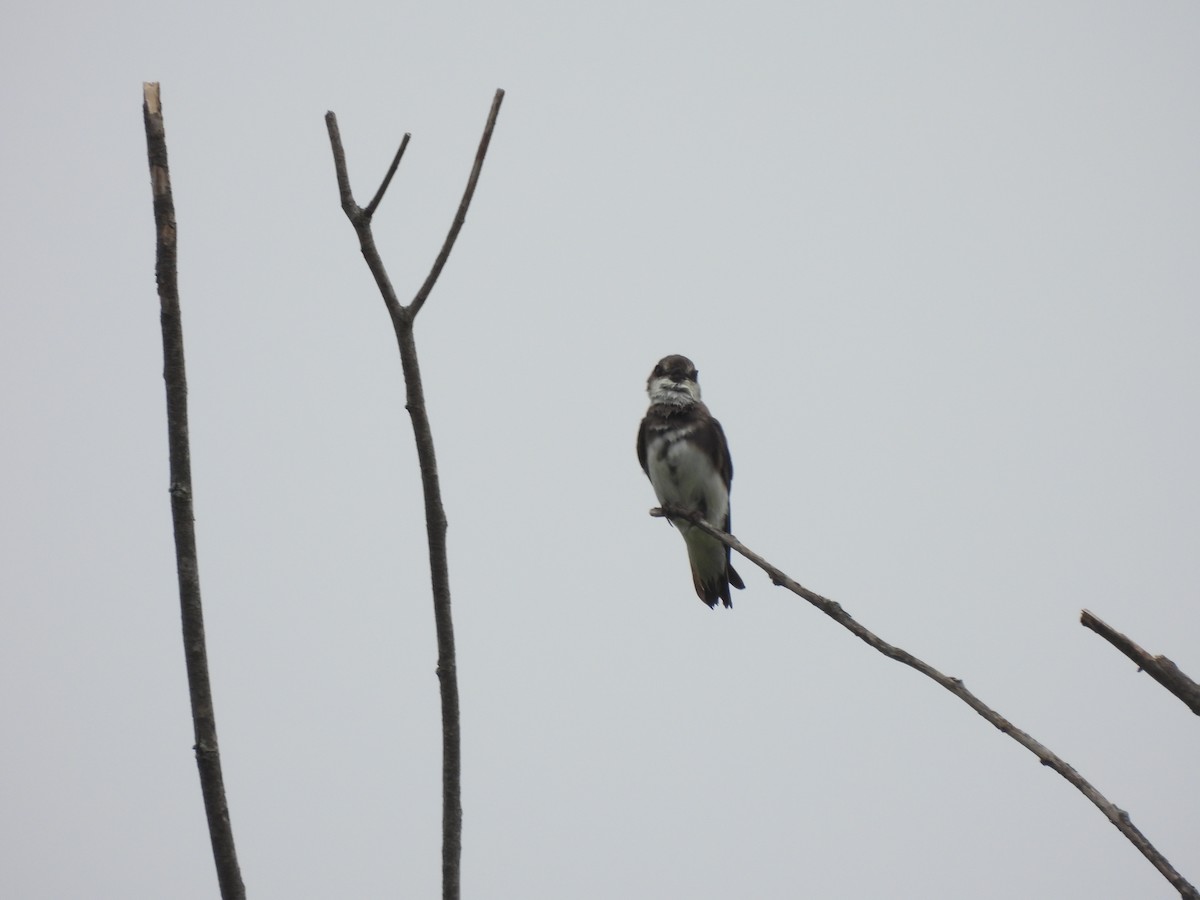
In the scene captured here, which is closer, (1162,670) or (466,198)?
(1162,670)

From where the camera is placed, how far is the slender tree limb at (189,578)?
2633 mm

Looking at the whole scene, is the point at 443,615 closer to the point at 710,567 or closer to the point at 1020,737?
the point at 1020,737

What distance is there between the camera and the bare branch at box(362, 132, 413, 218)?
10.4 feet

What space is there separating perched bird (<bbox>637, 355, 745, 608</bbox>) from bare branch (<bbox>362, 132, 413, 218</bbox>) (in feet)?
18.8

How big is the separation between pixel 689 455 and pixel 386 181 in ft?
19.0

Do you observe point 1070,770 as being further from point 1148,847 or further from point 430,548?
point 430,548

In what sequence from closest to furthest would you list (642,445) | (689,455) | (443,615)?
(443,615), (689,455), (642,445)

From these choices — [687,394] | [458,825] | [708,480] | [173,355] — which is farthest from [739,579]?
[173,355]

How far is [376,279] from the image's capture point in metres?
3.05

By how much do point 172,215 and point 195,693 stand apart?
111 cm

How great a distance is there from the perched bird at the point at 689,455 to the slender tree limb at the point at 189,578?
6204mm

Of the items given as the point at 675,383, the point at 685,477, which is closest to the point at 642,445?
the point at 685,477

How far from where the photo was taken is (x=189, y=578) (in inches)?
104

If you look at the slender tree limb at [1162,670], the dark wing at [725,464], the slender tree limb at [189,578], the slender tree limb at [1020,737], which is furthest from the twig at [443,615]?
the dark wing at [725,464]
